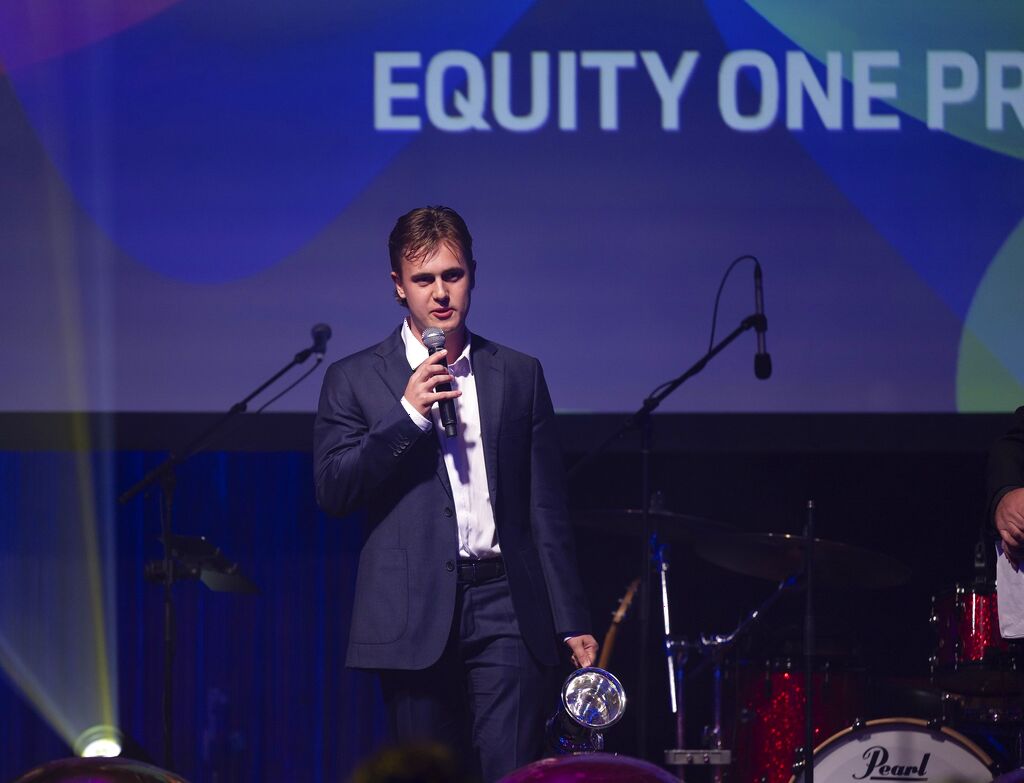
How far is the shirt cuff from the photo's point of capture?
2.86 metres

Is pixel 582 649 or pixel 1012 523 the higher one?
pixel 1012 523

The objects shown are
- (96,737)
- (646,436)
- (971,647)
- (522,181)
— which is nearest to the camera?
(971,647)

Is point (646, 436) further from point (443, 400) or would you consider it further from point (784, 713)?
point (443, 400)

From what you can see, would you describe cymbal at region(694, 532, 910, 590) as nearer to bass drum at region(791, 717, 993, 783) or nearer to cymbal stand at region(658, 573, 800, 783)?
cymbal stand at region(658, 573, 800, 783)

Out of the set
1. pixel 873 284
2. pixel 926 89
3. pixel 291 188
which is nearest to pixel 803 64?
pixel 926 89

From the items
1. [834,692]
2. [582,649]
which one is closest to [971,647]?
[834,692]

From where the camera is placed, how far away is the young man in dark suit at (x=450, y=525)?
9.56 ft

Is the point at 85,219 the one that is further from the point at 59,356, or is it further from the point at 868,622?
the point at 868,622

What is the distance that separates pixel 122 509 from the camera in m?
5.44

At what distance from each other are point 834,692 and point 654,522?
89 centimetres

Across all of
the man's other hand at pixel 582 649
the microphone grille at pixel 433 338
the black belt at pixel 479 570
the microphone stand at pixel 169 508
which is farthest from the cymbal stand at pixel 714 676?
the microphone grille at pixel 433 338

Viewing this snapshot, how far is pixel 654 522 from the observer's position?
15.1 ft

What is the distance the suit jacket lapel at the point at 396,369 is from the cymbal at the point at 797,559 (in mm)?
1731

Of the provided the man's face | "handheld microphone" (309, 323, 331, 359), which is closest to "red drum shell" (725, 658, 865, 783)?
"handheld microphone" (309, 323, 331, 359)
